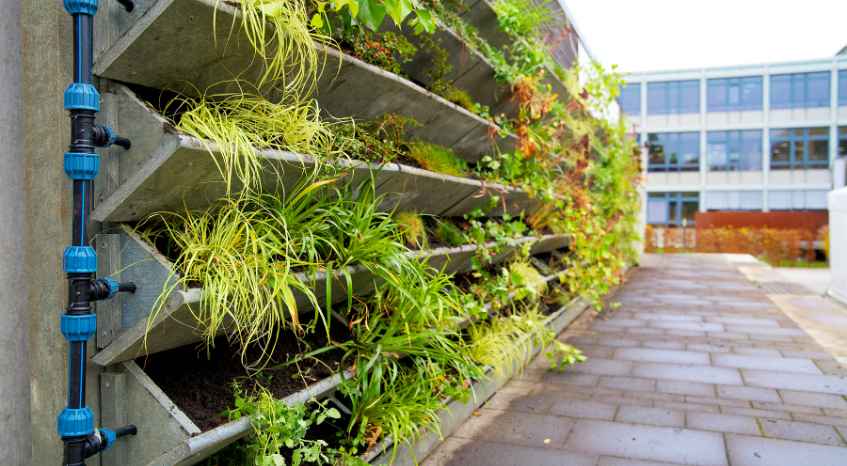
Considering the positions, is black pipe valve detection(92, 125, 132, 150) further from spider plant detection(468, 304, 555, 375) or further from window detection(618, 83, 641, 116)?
window detection(618, 83, 641, 116)

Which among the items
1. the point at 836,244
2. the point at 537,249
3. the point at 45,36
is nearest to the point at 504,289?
the point at 537,249

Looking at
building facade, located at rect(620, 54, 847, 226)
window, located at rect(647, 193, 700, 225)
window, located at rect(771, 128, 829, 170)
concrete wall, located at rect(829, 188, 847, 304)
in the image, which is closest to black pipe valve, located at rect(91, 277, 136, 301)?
concrete wall, located at rect(829, 188, 847, 304)

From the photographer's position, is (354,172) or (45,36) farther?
(354,172)

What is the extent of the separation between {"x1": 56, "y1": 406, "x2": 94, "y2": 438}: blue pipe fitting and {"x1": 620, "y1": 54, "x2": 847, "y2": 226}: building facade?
1282 inches

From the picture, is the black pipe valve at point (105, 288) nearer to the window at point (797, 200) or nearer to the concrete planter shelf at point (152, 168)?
the concrete planter shelf at point (152, 168)

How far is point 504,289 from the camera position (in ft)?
12.9

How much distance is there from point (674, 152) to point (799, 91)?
21.4 ft

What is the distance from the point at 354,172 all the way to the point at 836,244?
25.0ft

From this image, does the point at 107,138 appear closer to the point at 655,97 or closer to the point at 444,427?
the point at 444,427

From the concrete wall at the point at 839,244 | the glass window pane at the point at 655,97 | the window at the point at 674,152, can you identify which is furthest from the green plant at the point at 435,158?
the glass window pane at the point at 655,97

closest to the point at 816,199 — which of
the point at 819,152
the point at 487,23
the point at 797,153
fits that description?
the point at 819,152

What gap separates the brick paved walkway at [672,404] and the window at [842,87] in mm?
30581

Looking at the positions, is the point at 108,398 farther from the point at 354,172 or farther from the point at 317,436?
the point at 354,172

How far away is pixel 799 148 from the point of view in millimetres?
32500
